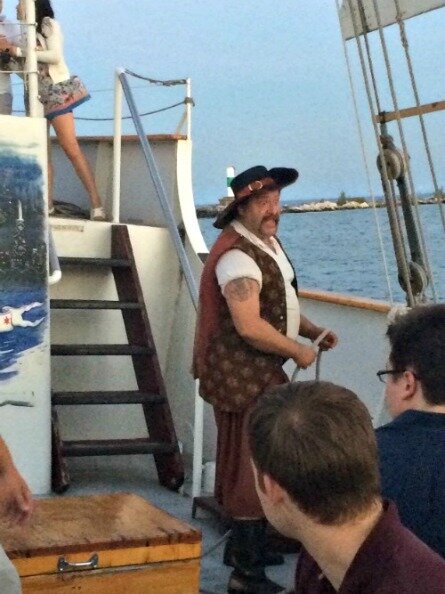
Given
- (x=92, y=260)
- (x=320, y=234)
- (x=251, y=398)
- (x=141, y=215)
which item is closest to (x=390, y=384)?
(x=251, y=398)

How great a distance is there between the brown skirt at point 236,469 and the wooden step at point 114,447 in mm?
1481

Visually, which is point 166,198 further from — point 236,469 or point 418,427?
point 418,427

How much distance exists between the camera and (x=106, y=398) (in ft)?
18.0

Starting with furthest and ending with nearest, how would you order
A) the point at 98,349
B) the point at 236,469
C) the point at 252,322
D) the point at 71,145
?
the point at 71,145 → the point at 98,349 → the point at 236,469 → the point at 252,322

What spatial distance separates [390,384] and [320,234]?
45240mm

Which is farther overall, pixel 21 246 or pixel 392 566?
pixel 21 246

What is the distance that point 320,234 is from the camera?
4719 centimetres

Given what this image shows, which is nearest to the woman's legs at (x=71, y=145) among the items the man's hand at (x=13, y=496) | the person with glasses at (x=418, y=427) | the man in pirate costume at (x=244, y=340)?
the man in pirate costume at (x=244, y=340)

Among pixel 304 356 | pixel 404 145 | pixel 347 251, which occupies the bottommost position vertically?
pixel 304 356

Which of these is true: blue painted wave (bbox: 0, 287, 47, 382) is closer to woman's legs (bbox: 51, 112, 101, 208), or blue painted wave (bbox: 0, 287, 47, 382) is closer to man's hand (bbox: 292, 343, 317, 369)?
woman's legs (bbox: 51, 112, 101, 208)

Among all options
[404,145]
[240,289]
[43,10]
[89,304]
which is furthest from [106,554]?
[43,10]

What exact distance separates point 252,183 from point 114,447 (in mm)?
2018

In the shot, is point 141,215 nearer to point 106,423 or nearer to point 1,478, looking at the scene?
point 106,423

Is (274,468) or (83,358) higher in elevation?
(83,358)
